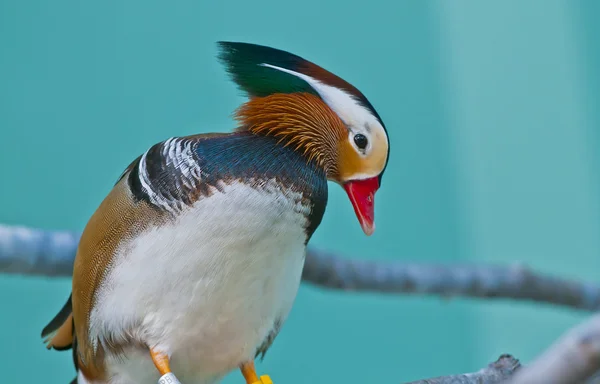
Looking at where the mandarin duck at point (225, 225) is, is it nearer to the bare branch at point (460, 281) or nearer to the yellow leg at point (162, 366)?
the yellow leg at point (162, 366)

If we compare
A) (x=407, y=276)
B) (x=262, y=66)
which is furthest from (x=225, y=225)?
(x=407, y=276)

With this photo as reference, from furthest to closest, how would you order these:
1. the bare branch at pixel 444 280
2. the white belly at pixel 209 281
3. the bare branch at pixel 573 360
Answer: the bare branch at pixel 444 280 < the white belly at pixel 209 281 < the bare branch at pixel 573 360

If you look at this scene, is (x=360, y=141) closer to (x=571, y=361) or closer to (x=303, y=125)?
(x=303, y=125)

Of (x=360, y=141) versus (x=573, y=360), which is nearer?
(x=573, y=360)

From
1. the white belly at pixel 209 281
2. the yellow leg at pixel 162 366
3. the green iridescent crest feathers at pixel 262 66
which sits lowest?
the yellow leg at pixel 162 366

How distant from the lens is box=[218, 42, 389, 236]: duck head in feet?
2.07

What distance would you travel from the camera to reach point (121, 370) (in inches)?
26.4

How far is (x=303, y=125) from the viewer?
627 mm

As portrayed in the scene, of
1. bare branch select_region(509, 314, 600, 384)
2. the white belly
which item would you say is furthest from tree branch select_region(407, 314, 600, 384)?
the white belly

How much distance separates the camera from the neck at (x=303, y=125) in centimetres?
63

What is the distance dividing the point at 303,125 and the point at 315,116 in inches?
0.5

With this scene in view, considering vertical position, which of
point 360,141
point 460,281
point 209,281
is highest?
point 360,141

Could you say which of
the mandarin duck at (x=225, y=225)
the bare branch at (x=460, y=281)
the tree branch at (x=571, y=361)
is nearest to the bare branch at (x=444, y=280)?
the bare branch at (x=460, y=281)

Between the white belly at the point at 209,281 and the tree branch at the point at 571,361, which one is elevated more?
the tree branch at the point at 571,361
